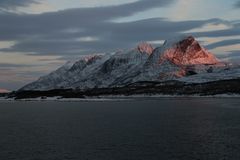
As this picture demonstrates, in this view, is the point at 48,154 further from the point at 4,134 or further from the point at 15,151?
the point at 4,134

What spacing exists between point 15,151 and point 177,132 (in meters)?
31.6

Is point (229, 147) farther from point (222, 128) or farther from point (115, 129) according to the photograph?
point (115, 129)

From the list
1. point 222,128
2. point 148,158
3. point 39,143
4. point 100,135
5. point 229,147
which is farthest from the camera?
point 222,128

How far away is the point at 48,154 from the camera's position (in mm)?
57250

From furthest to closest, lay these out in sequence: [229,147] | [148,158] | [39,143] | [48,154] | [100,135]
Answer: [100,135] → [39,143] → [229,147] → [48,154] → [148,158]

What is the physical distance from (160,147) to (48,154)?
1558 cm

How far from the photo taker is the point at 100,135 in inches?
2972

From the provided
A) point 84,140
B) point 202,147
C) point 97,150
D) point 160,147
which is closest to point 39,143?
point 84,140

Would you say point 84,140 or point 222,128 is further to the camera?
point 222,128

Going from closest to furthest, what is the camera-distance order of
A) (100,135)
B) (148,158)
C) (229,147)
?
1. (148,158)
2. (229,147)
3. (100,135)

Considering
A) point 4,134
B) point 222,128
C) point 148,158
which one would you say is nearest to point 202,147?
point 148,158

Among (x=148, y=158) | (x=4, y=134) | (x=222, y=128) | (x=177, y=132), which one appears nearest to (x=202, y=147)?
(x=148, y=158)

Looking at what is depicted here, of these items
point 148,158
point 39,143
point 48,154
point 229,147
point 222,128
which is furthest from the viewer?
point 222,128

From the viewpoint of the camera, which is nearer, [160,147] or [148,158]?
[148,158]
